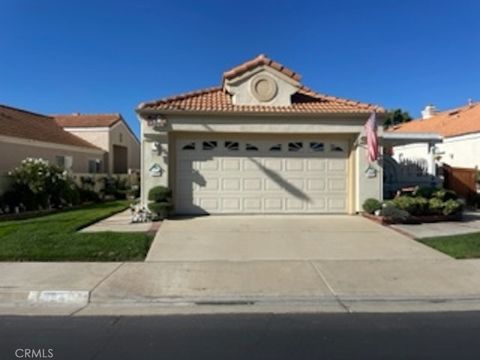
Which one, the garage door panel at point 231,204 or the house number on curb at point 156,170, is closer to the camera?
the house number on curb at point 156,170

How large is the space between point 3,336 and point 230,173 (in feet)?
33.1

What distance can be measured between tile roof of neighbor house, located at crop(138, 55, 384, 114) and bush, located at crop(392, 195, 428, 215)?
3010 millimetres

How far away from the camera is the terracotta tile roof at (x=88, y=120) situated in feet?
107

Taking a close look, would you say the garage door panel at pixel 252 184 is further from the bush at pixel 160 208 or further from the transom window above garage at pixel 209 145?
the bush at pixel 160 208

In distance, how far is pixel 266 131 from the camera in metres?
14.9

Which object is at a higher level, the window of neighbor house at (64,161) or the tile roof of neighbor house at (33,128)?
the tile roof of neighbor house at (33,128)

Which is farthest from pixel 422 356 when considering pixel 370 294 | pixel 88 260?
pixel 88 260

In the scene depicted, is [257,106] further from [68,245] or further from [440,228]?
[68,245]

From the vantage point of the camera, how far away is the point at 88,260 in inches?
367

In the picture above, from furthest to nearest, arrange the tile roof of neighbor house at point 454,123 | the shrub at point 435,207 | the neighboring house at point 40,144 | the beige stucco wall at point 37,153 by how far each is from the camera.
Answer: the tile roof of neighbor house at point 454,123 → the neighboring house at point 40,144 → the beige stucco wall at point 37,153 → the shrub at point 435,207

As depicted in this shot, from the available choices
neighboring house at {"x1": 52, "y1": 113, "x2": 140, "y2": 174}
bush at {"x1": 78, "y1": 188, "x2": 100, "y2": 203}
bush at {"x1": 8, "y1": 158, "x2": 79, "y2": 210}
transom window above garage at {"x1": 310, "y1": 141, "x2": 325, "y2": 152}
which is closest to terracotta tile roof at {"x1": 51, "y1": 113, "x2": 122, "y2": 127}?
neighboring house at {"x1": 52, "y1": 113, "x2": 140, "y2": 174}

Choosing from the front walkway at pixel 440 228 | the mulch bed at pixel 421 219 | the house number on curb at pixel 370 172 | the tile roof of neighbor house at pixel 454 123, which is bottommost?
the front walkway at pixel 440 228

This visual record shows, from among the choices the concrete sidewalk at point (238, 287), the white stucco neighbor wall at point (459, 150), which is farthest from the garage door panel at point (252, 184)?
the white stucco neighbor wall at point (459, 150)
